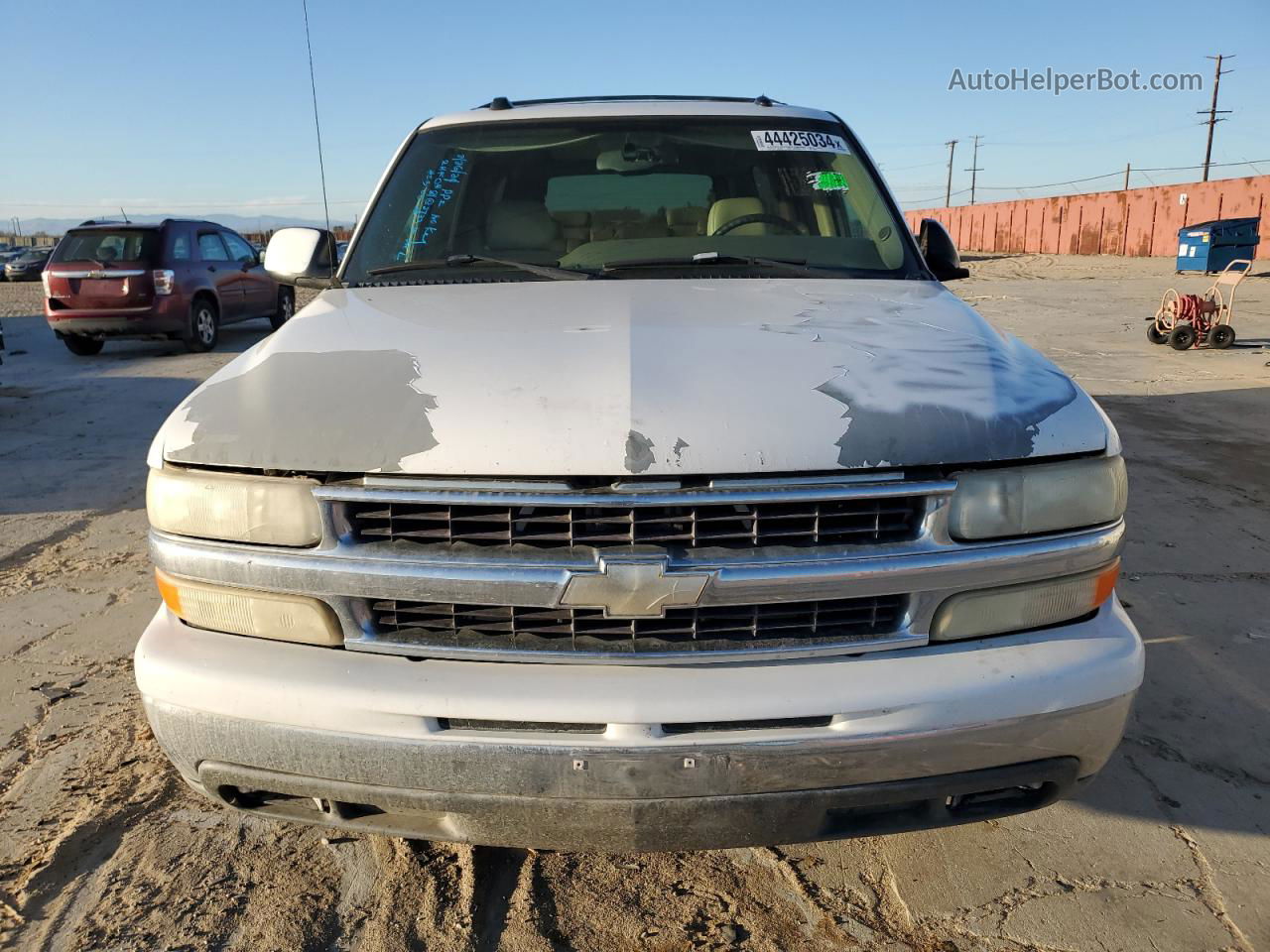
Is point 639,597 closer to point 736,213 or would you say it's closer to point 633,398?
point 633,398

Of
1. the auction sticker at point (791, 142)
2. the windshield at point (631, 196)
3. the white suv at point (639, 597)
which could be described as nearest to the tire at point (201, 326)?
the windshield at point (631, 196)

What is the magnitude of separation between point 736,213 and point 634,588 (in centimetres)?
185

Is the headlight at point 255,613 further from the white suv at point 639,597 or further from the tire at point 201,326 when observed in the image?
the tire at point 201,326

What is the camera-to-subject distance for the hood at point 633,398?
1.68 meters

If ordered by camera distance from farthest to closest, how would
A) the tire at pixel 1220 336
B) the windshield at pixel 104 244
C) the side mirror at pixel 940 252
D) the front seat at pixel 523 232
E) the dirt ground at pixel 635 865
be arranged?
the tire at pixel 1220 336 → the windshield at pixel 104 244 → the side mirror at pixel 940 252 → the front seat at pixel 523 232 → the dirt ground at pixel 635 865

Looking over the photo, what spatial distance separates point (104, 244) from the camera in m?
11.1

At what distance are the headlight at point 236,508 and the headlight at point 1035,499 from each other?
1218 mm

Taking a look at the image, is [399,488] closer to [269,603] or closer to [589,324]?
[269,603]

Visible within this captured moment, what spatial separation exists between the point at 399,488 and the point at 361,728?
1.43 feet

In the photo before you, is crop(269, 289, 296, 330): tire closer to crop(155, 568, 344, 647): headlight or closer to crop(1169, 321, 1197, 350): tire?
crop(1169, 321, 1197, 350): tire

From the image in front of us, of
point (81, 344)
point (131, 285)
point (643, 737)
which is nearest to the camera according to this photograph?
point (643, 737)

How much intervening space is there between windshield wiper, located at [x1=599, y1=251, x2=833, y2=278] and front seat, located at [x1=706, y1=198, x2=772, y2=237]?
0.81 ft

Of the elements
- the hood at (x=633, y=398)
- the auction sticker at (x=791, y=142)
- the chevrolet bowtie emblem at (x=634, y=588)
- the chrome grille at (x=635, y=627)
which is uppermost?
the auction sticker at (x=791, y=142)

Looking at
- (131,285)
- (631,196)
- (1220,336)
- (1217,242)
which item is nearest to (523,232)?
(631,196)
